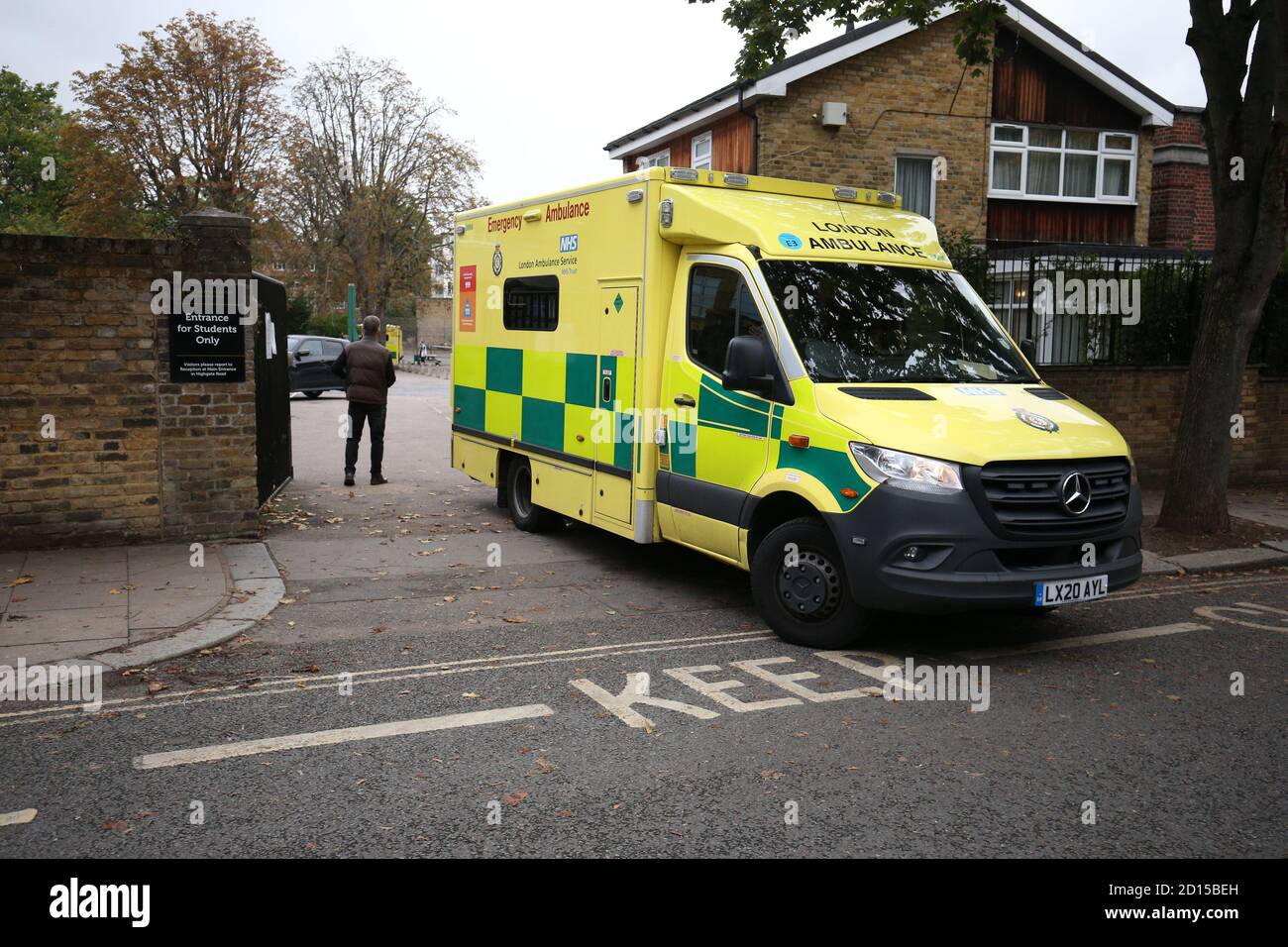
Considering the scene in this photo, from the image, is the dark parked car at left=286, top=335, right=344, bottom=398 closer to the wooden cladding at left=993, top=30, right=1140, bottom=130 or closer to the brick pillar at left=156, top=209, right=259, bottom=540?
the wooden cladding at left=993, top=30, right=1140, bottom=130

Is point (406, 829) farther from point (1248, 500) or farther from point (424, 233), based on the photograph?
point (424, 233)

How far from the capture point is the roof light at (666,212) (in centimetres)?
758

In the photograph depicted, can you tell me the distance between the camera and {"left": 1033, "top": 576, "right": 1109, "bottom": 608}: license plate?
5984 millimetres

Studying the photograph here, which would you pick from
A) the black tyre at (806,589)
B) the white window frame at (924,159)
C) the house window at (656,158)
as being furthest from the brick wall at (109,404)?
the house window at (656,158)

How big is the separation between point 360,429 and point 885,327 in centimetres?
767

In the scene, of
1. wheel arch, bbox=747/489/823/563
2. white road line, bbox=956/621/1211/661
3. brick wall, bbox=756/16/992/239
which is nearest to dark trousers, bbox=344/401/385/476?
wheel arch, bbox=747/489/823/563

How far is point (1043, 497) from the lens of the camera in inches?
236

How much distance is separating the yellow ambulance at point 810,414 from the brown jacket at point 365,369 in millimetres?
3793

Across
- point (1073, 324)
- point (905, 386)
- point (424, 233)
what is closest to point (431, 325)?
point (424, 233)

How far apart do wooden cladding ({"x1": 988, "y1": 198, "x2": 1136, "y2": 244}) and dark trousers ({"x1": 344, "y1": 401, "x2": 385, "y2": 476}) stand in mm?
14924

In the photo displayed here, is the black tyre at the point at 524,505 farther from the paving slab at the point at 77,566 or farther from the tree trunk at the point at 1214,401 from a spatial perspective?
the tree trunk at the point at 1214,401

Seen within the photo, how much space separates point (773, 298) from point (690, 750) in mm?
3182

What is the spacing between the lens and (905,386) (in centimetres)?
661

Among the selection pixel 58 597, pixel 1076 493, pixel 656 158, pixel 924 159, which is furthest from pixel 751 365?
pixel 656 158
